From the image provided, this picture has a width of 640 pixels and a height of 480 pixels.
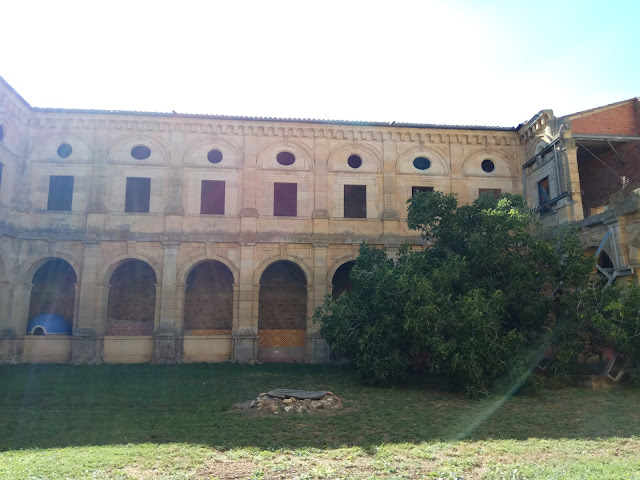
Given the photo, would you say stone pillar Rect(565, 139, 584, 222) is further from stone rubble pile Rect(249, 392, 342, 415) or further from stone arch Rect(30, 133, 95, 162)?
stone arch Rect(30, 133, 95, 162)

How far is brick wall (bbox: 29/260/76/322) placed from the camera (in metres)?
20.5

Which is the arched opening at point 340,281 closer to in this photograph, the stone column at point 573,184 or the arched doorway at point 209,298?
the arched doorway at point 209,298

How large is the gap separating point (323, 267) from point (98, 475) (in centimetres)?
1372

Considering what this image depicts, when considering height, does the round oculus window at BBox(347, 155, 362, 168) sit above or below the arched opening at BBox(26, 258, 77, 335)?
above

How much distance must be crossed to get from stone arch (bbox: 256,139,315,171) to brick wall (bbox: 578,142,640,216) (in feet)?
37.8

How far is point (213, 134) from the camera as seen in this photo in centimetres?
2047

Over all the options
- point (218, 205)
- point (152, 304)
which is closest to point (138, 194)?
point (218, 205)

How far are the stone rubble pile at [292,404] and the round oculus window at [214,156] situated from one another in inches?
468

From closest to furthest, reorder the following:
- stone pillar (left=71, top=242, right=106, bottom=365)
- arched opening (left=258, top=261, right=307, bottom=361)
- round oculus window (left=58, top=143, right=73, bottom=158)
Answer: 1. stone pillar (left=71, top=242, right=106, bottom=365)
2. round oculus window (left=58, top=143, right=73, bottom=158)
3. arched opening (left=258, top=261, right=307, bottom=361)

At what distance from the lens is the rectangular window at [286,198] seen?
809 inches

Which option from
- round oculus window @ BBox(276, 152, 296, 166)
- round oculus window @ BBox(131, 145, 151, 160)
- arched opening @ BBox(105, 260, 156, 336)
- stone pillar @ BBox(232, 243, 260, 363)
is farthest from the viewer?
arched opening @ BBox(105, 260, 156, 336)

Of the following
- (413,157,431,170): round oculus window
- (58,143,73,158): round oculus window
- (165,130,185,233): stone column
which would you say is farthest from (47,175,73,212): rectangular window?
(413,157,431,170): round oculus window

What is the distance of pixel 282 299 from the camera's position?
21.8 meters

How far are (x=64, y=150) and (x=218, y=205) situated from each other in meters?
6.59
